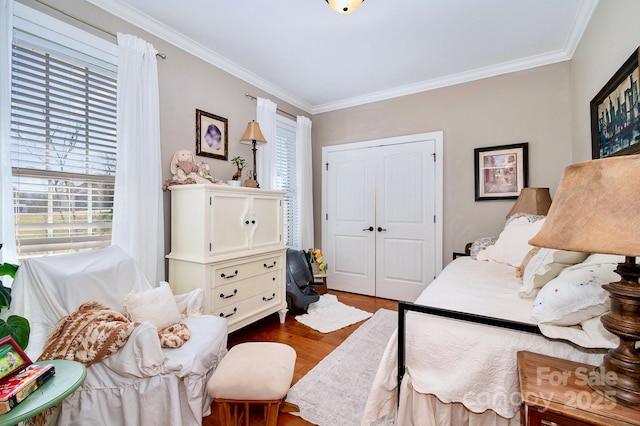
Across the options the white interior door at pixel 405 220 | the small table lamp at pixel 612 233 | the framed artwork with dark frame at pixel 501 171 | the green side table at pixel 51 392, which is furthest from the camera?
the white interior door at pixel 405 220

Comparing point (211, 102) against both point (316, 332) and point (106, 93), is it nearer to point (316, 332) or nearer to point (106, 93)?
point (106, 93)

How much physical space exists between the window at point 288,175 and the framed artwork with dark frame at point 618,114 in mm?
3045

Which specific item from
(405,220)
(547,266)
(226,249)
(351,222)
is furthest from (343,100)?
(547,266)

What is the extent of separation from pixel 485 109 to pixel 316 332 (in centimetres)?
301

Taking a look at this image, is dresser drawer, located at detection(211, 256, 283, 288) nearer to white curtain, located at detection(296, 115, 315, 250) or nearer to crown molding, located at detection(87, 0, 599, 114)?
white curtain, located at detection(296, 115, 315, 250)

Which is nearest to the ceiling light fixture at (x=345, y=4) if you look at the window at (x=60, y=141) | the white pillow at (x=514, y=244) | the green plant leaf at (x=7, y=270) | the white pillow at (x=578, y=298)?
the window at (x=60, y=141)

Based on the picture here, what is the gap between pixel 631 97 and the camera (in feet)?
5.13

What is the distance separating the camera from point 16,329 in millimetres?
1161

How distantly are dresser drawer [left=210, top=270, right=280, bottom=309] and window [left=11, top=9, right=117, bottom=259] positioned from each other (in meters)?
0.90

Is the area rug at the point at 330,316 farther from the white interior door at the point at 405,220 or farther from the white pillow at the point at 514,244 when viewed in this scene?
the white pillow at the point at 514,244

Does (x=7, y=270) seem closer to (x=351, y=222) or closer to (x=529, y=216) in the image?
(x=351, y=222)

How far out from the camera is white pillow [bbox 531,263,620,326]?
3.35ft

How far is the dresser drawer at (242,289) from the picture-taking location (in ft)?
7.32

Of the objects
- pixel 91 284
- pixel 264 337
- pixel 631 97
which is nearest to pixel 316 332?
pixel 264 337
